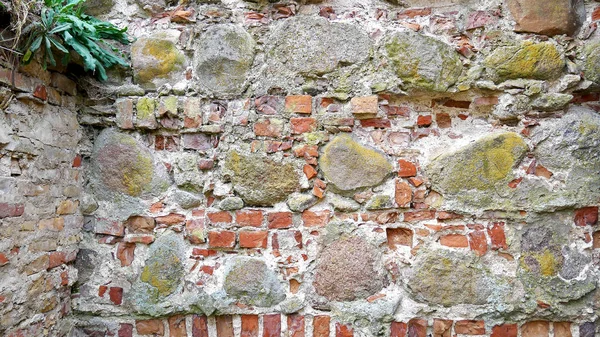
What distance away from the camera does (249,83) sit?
1940mm

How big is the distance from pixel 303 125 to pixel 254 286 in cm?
73

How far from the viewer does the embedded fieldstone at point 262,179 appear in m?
1.90

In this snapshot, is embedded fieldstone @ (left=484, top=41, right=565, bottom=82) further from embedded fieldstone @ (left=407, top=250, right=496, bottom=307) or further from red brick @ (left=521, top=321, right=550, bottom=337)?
red brick @ (left=521, top=321, right=550, bottom=337)

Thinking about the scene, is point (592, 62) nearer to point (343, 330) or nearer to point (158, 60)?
point (343, 330)

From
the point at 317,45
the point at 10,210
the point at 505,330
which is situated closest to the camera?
the point at 10,210

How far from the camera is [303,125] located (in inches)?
75.1

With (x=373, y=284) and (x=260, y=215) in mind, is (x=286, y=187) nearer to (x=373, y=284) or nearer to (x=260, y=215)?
(x=260, y=215)

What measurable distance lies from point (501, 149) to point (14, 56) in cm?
195

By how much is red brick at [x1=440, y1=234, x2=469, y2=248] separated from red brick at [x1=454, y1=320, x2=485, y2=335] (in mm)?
318

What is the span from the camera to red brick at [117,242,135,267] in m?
1.96

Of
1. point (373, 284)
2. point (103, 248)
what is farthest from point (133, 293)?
point (373, 284)

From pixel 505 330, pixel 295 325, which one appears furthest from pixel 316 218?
pixel 505 330

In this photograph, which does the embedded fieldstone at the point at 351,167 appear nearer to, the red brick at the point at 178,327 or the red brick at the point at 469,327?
the red brick at the point at 469,327

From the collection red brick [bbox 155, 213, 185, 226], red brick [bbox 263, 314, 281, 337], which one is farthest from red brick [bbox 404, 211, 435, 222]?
red brick [bbox 155, 213, 185, 226]
